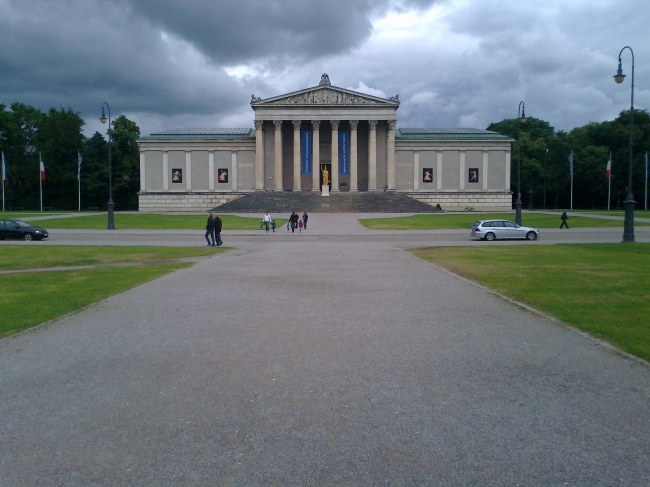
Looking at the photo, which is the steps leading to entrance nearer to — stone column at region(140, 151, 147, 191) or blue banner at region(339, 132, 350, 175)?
blue banner at region(339, 132, 350, 175)

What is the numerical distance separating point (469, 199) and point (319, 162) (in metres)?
26.8

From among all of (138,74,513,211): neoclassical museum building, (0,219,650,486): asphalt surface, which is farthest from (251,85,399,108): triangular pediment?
(0,219,650,486): asphalt surface

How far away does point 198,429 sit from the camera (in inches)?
226

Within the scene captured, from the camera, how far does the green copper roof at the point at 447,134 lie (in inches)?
3880

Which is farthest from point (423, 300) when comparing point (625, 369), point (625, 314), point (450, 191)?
point (450, 191)

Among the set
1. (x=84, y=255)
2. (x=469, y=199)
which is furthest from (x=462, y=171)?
(x=84, y=255)

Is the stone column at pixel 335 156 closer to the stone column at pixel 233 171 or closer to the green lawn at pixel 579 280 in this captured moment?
the stone column at pixel 233 171

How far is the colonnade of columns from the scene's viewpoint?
94812mm

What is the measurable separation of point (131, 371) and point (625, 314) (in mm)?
9478

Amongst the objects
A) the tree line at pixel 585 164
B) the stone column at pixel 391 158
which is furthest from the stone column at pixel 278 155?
the tree line at pixel 585 164

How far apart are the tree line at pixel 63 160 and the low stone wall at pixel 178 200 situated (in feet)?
34.1

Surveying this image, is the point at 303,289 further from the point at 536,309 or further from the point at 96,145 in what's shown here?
the point at 96,145

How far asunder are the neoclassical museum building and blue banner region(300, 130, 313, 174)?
170 millimetres

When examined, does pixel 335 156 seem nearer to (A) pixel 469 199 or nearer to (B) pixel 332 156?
(B) pixel 332 156
